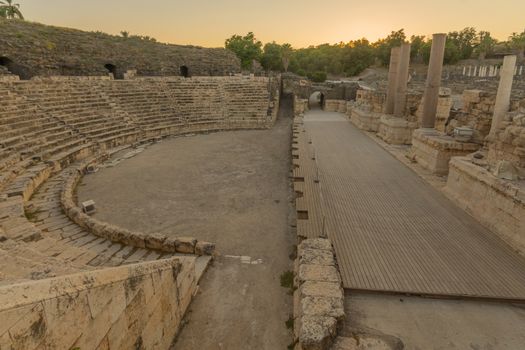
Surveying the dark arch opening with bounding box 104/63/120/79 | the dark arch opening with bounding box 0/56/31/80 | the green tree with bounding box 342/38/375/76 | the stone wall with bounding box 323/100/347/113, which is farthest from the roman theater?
the green tree with bounding box 342/38/375/76

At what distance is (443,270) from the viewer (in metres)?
4.98

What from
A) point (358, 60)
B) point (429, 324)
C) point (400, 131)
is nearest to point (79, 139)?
point (400, 131)

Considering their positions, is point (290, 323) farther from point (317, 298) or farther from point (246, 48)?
point (246, 48)

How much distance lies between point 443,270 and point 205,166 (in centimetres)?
878

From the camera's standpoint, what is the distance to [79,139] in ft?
42.8

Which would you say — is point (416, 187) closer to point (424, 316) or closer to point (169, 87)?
point (424, 316)

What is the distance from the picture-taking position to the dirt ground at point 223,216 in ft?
14.9

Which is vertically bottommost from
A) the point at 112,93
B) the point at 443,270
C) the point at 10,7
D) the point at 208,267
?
the point at 208,267

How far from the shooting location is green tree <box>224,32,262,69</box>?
42.7 metres

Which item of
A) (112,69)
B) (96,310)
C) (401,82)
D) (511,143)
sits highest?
(112,69)

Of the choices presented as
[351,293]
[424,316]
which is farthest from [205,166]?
[424,316]

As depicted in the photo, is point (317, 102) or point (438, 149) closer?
point (438, 149)

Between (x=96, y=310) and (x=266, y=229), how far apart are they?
4.86m

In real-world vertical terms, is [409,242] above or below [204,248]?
above
